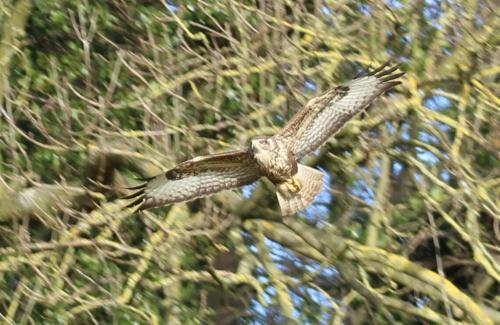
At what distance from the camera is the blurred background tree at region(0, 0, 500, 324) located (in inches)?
351

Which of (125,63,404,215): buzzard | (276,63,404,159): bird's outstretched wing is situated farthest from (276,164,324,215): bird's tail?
(276,63,404,159): bird's outstretched wing

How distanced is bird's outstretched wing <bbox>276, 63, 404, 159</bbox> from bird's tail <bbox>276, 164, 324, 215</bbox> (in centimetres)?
13

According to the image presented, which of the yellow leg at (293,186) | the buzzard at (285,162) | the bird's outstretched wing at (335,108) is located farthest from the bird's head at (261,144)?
the yellow leg at (293,186)

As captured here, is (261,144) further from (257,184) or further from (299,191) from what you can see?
(257,184)

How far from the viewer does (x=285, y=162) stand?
27.3 feet

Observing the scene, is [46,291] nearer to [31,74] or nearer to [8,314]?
[8,314]

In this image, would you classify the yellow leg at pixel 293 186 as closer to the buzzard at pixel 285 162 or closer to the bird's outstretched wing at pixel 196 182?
the buzzard at pixel 285 162

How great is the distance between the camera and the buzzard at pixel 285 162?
8336 mm

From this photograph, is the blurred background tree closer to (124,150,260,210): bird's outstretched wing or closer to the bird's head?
(124,150,260,210): bird's outstretched wing

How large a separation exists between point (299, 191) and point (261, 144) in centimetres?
35

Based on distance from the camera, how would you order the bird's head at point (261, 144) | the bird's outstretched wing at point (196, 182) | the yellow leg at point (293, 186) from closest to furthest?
the bird's head at point (261, 144)
the yellow leg at point (293, 186)
the bird's outstretched wing at point (196, 182)

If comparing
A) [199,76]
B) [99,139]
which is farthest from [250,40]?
[99,139]

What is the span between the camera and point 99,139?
901 cm

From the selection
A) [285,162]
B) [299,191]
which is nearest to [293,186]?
[299,191]
